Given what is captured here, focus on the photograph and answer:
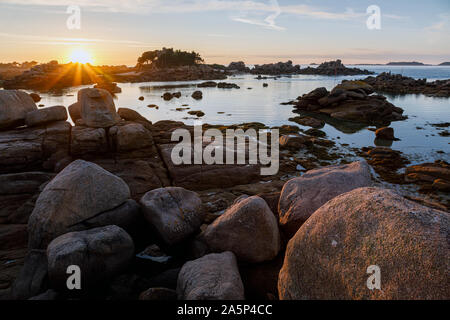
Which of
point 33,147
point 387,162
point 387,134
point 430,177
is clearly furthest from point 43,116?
point 387,134

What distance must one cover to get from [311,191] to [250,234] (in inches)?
63.8

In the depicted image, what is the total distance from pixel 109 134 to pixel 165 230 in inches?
320

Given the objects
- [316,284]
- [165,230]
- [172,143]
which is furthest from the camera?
[172,143]

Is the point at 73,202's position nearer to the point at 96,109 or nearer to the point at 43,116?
the point at 96,109

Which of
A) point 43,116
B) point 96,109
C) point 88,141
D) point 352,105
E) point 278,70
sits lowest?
point 88,141

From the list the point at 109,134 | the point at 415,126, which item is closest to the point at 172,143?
the point at 109,134

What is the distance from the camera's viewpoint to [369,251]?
3148 millimetres

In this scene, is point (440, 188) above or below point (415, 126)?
below

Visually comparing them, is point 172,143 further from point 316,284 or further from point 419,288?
point 419,288

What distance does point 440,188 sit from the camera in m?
10.6

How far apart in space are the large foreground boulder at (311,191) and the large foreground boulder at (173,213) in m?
2.08

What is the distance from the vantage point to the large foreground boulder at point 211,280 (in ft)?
13.0

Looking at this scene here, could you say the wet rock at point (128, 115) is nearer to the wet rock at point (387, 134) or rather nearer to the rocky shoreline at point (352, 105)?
the wet rock at point (387, 134)

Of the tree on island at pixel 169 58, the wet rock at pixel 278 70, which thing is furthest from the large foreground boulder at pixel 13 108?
the wet rock at pixel 278 70
